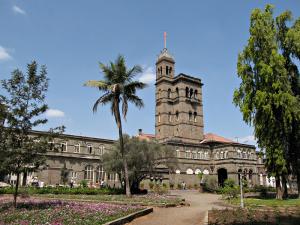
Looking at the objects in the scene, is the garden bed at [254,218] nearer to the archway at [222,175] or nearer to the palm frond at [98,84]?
the palm frond at [98,84]

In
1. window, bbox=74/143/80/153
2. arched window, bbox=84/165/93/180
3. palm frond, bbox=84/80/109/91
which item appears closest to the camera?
palm frond, bbox=84/80/109/91

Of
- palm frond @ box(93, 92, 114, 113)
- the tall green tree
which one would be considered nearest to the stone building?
palm frond @ box(93, 92, 114, 113)

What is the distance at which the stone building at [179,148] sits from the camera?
52.0m

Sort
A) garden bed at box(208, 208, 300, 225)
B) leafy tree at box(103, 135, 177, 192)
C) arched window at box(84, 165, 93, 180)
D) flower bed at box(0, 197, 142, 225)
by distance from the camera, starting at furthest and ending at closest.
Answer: arched window at box(84, 165, 93, 180) < leafy tree at box(103, 135, 177, 192) < garden bed at box(208, 208, 300, 225) < flower bed at box(0, 197, 142, 225)

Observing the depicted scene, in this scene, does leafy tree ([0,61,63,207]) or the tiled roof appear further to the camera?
the tiled roof

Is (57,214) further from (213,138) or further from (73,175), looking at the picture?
(213,138)

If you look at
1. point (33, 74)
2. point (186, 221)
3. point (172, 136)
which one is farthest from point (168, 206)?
point (172, 136)

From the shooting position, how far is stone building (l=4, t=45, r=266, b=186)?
52.0 metres

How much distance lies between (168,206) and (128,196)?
257 inches

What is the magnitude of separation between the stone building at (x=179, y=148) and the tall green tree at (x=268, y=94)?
97.8 feet

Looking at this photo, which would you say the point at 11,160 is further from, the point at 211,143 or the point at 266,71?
the point at 211,143

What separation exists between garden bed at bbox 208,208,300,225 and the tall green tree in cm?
1013

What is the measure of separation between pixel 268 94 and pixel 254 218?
14078 millimetres

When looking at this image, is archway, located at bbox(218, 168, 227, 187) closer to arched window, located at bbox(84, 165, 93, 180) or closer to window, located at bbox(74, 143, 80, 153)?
arched window, located at bbox(84, 165, 93, 180)
